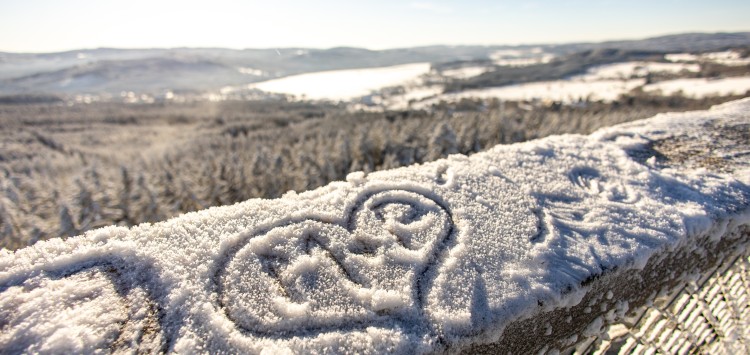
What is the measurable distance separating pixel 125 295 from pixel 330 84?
34955mm

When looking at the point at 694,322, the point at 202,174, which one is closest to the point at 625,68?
the point at 202,174

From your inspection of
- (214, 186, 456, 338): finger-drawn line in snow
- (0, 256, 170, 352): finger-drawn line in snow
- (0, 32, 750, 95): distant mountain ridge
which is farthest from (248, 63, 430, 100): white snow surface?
(0, 256, 170, 352): finger-drawn line in snow

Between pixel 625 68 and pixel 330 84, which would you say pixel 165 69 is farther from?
pixel 625 68

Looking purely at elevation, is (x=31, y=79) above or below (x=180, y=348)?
above

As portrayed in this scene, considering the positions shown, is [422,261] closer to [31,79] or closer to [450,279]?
[450,279]

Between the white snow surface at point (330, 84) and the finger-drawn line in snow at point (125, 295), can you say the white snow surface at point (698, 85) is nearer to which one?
the white snow surface at point (330, 84)

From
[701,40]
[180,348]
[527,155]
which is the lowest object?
[180,348]

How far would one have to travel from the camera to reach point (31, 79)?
3838 centimetres

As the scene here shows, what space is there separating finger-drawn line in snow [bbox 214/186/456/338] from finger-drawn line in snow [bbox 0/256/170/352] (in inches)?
6.1

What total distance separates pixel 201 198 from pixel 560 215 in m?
4.12

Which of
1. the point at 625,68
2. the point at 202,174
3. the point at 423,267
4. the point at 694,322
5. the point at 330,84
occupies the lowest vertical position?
the point at 694,322

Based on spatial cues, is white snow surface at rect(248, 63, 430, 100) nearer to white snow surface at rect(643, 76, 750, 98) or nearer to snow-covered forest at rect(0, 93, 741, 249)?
white snow surface at rect(643, 76, 750, 98)

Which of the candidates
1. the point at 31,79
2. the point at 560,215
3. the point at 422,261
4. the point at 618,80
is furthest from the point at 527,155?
the point at 31,79

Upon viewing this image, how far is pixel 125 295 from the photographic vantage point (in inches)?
37.6
